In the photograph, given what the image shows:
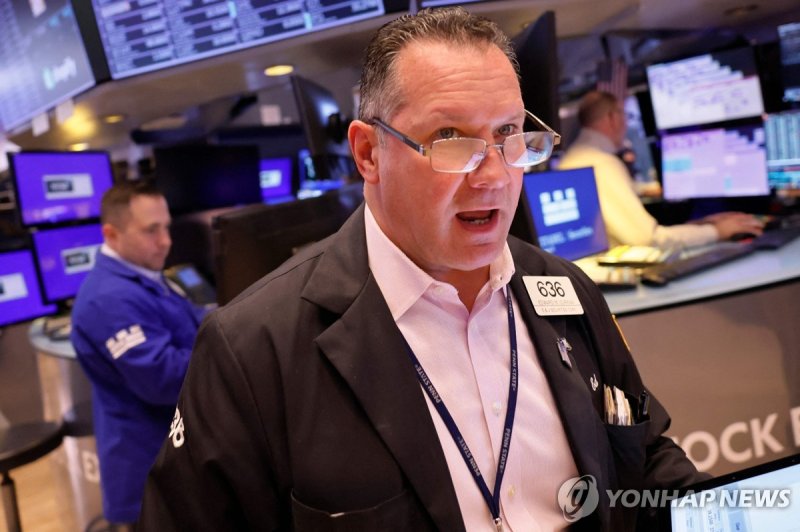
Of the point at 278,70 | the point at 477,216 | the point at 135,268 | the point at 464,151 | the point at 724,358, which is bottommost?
the point at 724,358

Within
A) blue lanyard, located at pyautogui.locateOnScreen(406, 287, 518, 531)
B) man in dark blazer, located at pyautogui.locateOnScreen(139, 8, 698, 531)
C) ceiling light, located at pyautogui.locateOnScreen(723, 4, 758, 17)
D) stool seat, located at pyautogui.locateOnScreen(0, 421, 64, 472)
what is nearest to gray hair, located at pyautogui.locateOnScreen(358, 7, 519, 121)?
man in dark blazer, located at pyautogui.locateOnScreen(139, 8, 698, 531)

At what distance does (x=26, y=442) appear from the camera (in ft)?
8.54

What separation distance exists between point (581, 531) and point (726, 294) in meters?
1.19

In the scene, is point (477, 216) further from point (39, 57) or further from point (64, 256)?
point (64, 256)

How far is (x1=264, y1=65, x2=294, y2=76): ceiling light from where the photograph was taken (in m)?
3.02

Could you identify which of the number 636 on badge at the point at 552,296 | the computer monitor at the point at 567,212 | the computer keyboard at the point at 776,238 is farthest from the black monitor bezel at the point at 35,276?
the computer keyboard at the point at 776,238

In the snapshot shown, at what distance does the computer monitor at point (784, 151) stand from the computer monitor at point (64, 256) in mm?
3711

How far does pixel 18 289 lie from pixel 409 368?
3.46 m

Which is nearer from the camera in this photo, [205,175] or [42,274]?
[42,274]

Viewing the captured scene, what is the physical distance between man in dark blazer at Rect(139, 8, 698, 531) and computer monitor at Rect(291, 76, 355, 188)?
0.96m

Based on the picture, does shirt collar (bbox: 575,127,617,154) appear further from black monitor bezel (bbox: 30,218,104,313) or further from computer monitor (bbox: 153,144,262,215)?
black monitor bezel (bbox: 30,218,104,313)

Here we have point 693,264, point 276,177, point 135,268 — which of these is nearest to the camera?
point 693,264

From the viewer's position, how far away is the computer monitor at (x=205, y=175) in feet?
14.1

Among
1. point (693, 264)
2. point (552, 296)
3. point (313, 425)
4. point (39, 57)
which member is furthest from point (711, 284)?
point (39, 57)
